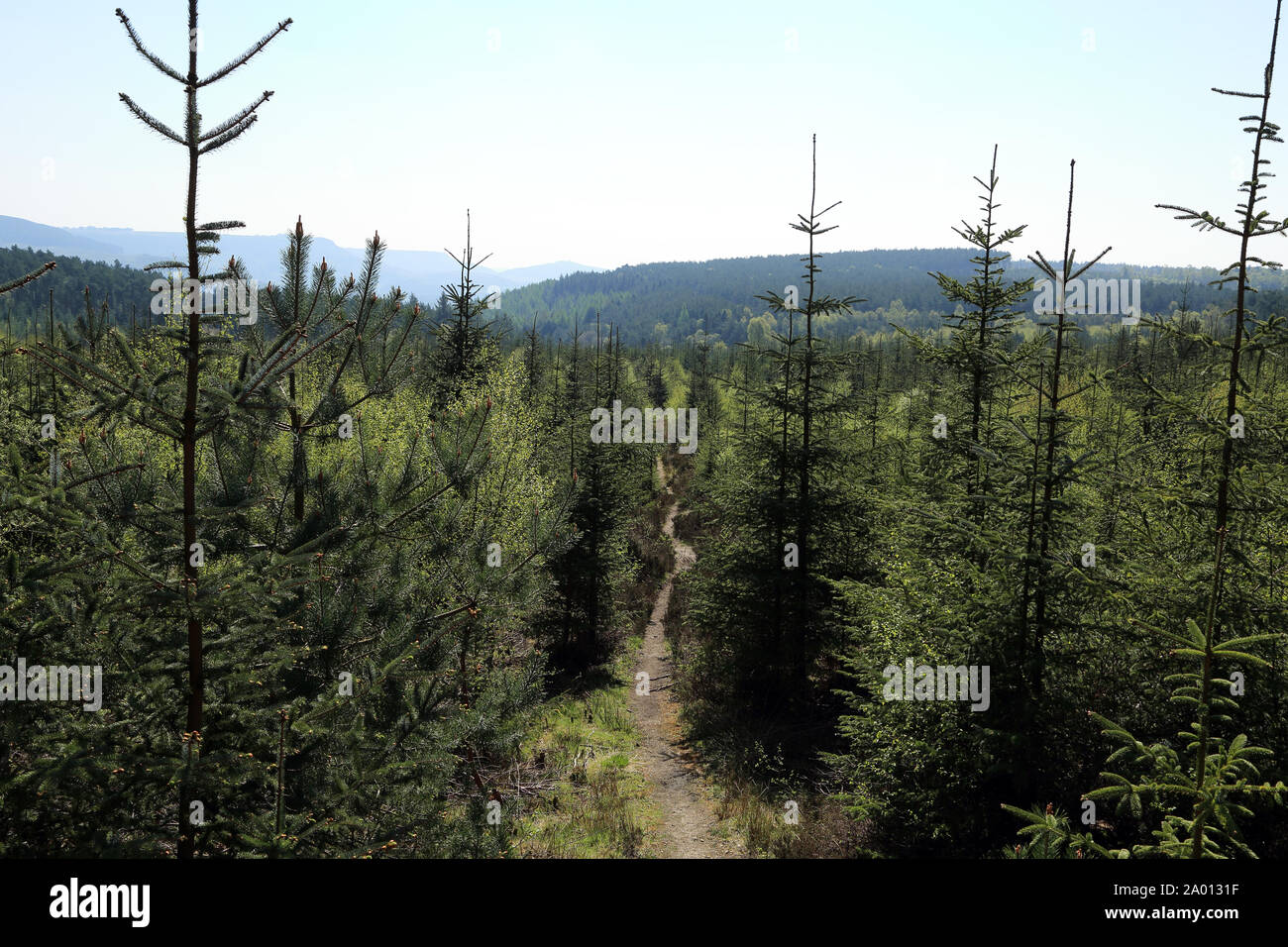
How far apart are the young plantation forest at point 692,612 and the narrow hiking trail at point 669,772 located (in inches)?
3.5

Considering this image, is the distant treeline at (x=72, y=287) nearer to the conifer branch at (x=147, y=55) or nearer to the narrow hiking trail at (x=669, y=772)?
the narrow hiking trail at (x=669, y=772)

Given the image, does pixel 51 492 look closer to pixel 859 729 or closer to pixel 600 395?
pixel 859 729

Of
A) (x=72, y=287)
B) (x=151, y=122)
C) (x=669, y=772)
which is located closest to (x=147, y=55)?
(x=151, y=122)

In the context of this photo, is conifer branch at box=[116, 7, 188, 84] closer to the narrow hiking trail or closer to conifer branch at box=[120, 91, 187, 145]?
conifer branch at box=[120, 91, 187, 145]

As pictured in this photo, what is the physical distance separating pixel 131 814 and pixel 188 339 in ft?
10.9

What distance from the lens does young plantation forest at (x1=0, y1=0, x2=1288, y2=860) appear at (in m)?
3.98

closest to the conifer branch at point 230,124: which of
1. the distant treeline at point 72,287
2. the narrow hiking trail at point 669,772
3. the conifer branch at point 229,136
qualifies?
the conifer branch at point 229,136

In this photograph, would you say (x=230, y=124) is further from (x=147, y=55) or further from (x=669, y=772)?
(x=669, y=772)

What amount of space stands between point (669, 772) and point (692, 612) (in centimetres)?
340

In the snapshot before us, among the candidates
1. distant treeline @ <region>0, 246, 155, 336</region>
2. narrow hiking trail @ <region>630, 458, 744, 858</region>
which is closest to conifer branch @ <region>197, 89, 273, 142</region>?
narrow hiking trail @ <region>630, 458, 744, 858</region>

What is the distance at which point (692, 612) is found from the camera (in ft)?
48.5

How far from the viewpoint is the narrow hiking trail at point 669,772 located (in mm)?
10188
